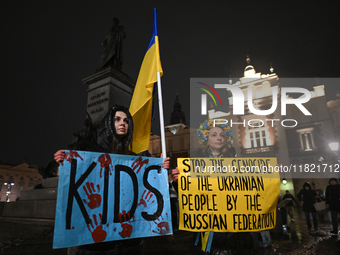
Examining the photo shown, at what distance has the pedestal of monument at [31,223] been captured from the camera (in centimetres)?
393

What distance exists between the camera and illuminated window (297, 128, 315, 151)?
28594mm

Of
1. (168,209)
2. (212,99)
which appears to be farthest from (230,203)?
(212,99)

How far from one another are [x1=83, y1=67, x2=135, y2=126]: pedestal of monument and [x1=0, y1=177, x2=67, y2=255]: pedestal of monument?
2637mm

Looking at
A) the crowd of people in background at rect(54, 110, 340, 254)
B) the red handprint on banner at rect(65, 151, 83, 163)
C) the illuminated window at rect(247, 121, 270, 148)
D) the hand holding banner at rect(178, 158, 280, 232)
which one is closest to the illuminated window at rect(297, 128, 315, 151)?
the illuminated window at rect(247, 121, 270, 148)

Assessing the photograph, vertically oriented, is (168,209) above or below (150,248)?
above

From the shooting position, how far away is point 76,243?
6.61 feet

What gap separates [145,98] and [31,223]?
4149mm

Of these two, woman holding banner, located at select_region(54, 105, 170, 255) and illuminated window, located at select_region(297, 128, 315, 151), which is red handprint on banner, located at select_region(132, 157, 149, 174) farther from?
illuminated window, located at select_region(297, 128, 315, 151)

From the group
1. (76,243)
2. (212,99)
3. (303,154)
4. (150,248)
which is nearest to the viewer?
(76,243)

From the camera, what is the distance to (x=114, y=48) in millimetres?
8344

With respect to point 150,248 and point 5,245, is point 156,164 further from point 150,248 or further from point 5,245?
point 5,245

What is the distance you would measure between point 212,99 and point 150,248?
117 feet

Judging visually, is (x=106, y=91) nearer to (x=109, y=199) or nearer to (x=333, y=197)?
(x=109, y=199)

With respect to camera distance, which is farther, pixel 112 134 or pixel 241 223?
pixel 241 223
